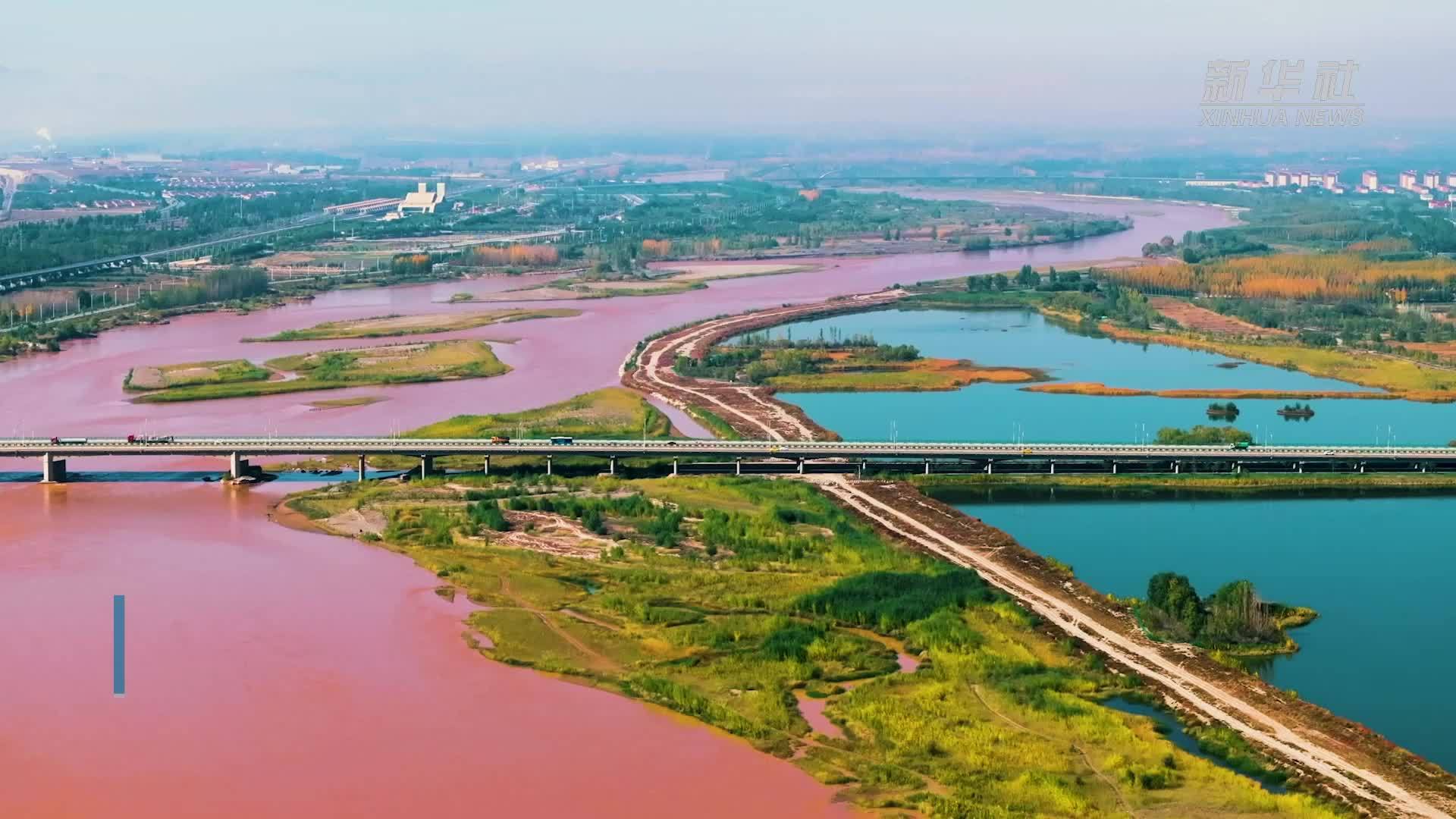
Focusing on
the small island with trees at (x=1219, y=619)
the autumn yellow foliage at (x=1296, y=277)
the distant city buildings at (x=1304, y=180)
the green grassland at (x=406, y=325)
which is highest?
the distant city buildings at (x=1304, y=180)

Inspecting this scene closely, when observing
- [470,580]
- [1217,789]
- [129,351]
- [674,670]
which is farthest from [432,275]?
[1217,789]

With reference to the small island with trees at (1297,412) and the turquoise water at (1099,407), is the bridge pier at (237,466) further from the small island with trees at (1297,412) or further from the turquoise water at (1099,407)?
the small island with trees at (1297,412)

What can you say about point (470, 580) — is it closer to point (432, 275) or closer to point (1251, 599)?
point (1251, 599)

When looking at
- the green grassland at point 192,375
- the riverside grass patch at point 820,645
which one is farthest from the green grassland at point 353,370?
the riverside grass patch at point 820,645

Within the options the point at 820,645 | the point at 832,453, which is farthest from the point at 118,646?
the point at 832,453

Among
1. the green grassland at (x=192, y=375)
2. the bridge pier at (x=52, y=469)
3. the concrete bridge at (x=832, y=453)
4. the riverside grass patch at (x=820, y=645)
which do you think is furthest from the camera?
the green grassland at (x=192, y=375)

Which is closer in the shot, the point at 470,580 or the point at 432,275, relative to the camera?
the point at 470,580
